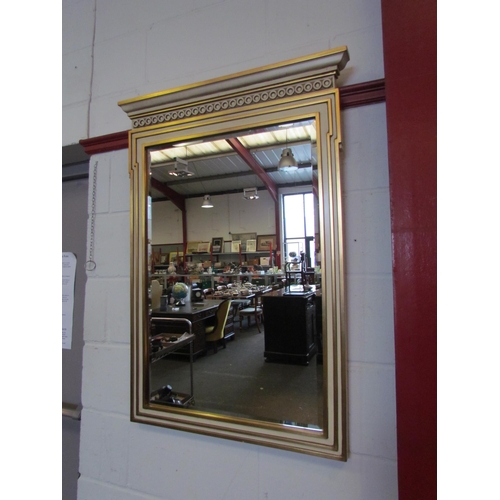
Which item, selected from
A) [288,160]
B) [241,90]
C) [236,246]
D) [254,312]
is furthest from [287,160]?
[236,246]

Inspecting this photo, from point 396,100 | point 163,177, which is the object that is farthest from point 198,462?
point 396,100

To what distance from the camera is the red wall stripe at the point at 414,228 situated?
53 centimetres

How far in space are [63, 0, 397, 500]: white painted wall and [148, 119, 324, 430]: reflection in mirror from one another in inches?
3.5

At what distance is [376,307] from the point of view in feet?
2.08

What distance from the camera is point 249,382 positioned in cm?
77

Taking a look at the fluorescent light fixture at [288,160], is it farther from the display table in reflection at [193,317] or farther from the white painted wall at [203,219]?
the display table in reflection at [193,317]

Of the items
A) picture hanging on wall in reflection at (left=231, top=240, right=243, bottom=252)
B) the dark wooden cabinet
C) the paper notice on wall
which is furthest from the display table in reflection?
picture hanging on wall in reflection at (left=231, top=240, right=243, bottom=252)

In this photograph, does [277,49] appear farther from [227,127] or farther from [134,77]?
[134,77]

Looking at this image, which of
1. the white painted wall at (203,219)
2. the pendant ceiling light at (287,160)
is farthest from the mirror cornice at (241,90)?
the white painted wall at (203,219)

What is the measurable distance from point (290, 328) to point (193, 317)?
35 centimetres

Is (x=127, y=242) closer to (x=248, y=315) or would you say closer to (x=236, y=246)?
(x=248, y=315)

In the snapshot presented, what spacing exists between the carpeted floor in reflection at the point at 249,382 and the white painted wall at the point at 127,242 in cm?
8

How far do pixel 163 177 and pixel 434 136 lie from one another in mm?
752
